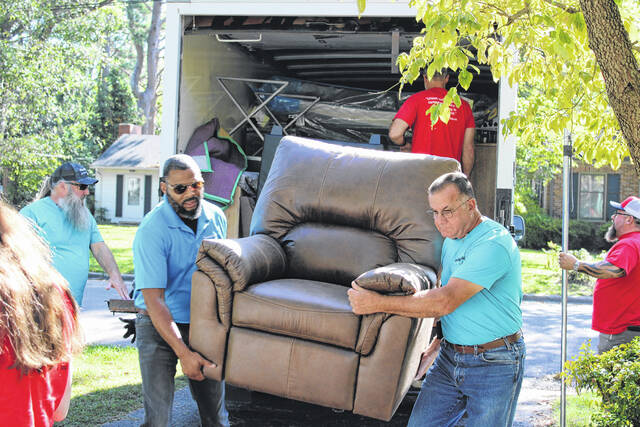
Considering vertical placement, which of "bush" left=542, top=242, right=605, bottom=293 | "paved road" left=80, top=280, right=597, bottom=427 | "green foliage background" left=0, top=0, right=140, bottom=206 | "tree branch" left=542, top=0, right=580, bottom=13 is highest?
"green foliage background" left=0, top=0, right=140, bottom=206

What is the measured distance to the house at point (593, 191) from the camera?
24.2 metres

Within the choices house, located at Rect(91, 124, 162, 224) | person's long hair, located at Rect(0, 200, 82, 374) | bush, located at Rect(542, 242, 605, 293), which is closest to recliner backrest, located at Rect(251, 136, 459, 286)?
person's long hair, located at Rect(0, 200, 82, 374)

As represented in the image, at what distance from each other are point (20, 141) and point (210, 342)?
16106 mm

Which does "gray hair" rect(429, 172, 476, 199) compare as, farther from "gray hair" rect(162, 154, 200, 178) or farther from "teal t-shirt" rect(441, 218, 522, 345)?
"gray hair" rect(162, 154, 200, 178)

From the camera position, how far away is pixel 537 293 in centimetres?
1238

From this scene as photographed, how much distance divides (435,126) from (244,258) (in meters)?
2.57

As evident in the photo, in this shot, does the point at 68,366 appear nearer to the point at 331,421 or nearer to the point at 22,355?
the point at 22,355

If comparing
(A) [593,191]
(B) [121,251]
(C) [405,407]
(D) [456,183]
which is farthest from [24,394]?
(A) [593,191]

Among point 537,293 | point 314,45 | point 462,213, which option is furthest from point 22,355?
point 537,293

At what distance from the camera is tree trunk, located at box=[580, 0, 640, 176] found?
2930 mm

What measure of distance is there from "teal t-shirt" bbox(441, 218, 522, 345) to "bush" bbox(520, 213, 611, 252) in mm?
19798

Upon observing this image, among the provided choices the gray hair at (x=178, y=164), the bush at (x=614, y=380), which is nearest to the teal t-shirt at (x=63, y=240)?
the gray hair at (x=178, y=164)

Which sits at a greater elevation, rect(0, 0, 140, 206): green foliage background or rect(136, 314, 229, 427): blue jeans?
rect(0, 0, 140, 206): green foliage background

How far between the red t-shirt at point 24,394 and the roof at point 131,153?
30262 mm
